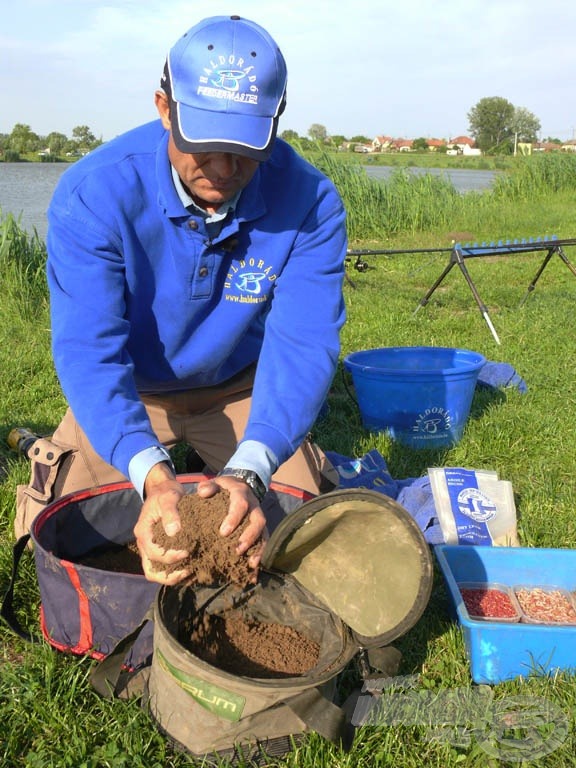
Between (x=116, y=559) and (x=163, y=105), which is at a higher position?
(x=163, y=105)

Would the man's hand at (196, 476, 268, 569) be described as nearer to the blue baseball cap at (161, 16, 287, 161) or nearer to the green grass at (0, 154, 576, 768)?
the green grass at (0, 154, 576, 768)

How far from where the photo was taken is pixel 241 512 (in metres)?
1.85

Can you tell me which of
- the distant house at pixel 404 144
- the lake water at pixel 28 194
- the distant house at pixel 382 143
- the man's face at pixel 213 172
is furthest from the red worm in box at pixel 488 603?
the distant house at pixel 404 144

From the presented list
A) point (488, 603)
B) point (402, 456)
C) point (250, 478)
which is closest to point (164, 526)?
point (250, 478)

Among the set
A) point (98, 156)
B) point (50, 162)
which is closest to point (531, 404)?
point (98, 156)

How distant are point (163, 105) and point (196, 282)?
53cm

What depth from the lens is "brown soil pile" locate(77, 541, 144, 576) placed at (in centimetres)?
270

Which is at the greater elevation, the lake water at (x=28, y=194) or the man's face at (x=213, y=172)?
the man's face at (x=213, y=172)

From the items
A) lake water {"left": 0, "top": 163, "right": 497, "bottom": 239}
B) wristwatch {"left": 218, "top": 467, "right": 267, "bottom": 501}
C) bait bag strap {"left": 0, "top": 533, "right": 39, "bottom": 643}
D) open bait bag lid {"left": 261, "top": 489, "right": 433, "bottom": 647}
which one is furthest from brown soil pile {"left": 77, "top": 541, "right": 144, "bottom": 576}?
lake water {"left": 0, "top": 163, "right": 497, "bottom": 239}

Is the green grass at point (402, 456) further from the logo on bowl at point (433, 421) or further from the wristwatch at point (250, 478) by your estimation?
the wristwatch at point (250, 478)

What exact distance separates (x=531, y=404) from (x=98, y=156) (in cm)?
299

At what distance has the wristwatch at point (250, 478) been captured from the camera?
6.64ft

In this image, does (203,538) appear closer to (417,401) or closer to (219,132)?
(219,132)

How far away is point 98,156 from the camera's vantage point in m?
2.41
